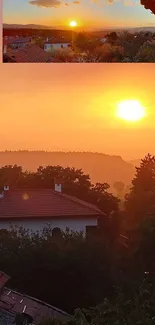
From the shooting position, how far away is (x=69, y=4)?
318cm

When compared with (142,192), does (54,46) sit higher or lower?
higher

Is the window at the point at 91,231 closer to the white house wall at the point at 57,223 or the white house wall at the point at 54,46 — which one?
the white house wall at the point at 57,223

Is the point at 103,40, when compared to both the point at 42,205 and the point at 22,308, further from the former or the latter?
the point at 22,308

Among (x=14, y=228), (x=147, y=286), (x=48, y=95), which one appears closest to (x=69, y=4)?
(x=48, y=95)

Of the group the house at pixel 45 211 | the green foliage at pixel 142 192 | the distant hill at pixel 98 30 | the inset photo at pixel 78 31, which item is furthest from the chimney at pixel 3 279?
the distant hill at pixel 98 30

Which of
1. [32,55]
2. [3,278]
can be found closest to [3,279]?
[3,278]

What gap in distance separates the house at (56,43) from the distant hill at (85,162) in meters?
0.53

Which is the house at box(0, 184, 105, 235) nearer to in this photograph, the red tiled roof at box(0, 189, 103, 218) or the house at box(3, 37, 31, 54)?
the red tiled roof at box(0, 189, 103, 218)

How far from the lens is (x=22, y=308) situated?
3066 mm

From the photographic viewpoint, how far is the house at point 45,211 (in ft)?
10.5

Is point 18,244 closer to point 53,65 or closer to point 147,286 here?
point 147,286

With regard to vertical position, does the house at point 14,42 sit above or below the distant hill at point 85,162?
above

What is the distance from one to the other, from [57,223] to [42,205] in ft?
0.39

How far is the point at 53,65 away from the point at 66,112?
245mm
